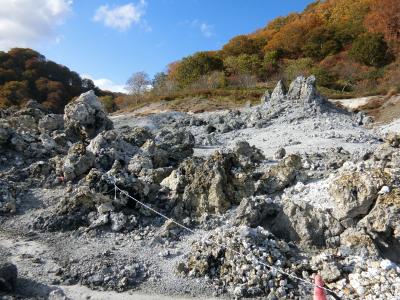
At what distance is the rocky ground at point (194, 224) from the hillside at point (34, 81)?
116 ft

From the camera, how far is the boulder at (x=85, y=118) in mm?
14742

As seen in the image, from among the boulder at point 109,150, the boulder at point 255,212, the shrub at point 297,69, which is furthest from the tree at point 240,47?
the boulder at point 255,212

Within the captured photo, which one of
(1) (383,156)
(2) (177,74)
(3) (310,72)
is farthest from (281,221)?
(2) (177,74)

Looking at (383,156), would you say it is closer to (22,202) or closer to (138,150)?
(138,150)

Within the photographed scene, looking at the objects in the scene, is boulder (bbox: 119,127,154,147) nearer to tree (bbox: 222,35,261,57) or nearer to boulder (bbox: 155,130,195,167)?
boulder (bbox: 155,130,195,167)

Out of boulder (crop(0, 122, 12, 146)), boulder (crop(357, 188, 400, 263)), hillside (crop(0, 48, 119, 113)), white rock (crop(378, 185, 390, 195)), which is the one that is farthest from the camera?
hillside (crop(0, 48, 119, 113))

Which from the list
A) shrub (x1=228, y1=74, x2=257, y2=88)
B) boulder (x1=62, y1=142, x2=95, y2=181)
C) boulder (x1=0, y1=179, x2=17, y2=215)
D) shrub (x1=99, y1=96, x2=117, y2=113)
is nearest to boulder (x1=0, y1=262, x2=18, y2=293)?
boulder (x1=0, y1=179, x2=17, y2=215)

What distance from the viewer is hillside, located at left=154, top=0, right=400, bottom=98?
1610 inches

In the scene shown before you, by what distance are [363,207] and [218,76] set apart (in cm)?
3754

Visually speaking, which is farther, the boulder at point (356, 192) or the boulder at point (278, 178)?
the boulder at point (278, 178)

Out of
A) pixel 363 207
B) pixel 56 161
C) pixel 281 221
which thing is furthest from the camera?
pixel 56 161

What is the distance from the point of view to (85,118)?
14820 mm

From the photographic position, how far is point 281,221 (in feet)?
26.1

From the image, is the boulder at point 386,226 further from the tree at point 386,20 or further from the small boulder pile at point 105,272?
the tree at point 386,20
